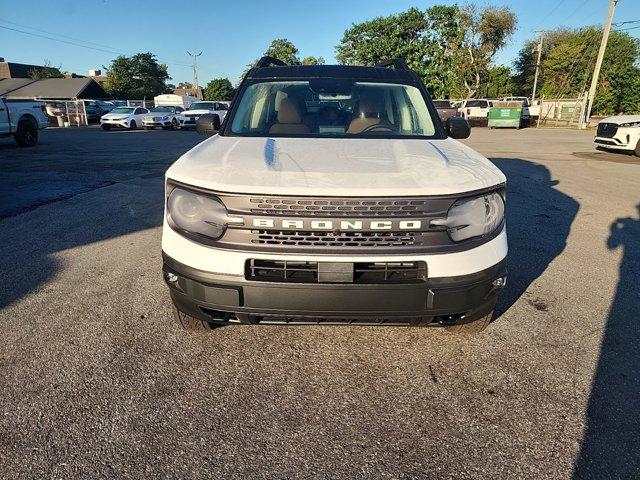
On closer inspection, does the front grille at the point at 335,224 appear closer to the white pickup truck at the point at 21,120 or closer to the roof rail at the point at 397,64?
the roof rail at the point at 397,64

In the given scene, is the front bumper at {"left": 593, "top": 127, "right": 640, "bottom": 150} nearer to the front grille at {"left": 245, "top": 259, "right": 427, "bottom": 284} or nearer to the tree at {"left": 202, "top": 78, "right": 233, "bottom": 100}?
the front grille at {"left": 245, "top": 259, "right": 427, "bottom": 284}

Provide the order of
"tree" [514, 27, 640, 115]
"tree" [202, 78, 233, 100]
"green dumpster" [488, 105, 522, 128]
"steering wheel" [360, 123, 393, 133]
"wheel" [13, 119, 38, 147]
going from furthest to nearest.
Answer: "tree" [202, 78, 233, 100], "tree" [514, 27, 640, 115], "green dumpster" [488, 105, 522, 128], "wheel" [13, 119, 38, 147], "steering wheel" [360, 123, 393, 133]

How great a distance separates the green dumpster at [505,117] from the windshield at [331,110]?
94.0 feet

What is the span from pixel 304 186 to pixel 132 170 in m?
9.07

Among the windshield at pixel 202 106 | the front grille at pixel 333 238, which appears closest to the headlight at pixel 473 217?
the front grille at pixel 333 238

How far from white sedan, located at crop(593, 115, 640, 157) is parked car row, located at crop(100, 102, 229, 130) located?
1951 cm

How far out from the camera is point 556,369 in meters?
2.52

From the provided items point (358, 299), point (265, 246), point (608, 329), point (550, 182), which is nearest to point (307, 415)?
point (358, 299)

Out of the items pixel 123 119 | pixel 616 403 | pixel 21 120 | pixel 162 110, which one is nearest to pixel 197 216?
pixel 616 403

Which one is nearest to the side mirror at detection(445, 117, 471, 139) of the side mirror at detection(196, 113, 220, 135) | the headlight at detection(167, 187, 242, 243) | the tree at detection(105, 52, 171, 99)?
the side mirror at detection(196, 113, 220, 135)

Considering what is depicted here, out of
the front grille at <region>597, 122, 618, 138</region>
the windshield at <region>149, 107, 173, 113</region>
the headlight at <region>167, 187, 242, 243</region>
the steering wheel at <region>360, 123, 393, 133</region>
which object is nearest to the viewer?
the headlight at <region>167, 187, 242, 243</region>

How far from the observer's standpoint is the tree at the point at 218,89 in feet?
256

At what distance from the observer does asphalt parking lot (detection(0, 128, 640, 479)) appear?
188cm

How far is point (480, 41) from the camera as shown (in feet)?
160
